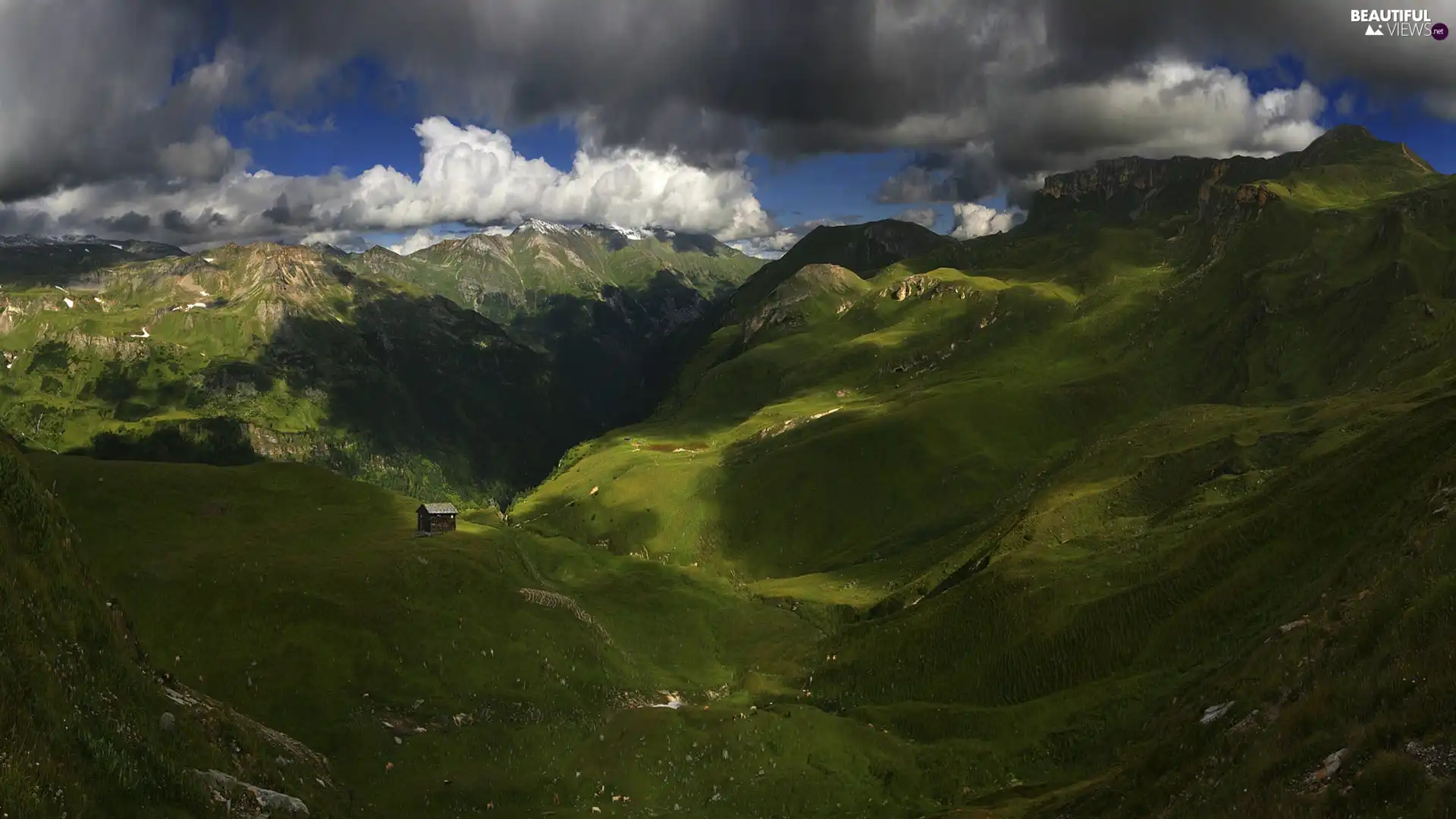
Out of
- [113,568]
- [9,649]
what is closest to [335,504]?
[113,568]

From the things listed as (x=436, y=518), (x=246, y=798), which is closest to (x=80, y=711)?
(x=246, y=798)

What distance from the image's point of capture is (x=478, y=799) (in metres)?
→ 50.5

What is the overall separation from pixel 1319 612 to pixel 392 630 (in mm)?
71928

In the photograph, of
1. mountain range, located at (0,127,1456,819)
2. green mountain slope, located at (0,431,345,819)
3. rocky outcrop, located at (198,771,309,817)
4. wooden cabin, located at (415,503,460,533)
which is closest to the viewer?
green mountain slope, located at (0,431,345,819)

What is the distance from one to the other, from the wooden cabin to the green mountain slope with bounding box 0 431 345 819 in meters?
86.3

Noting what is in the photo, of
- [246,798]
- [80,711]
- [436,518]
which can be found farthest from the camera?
[436,518]

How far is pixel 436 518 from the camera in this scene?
116750 millimetres

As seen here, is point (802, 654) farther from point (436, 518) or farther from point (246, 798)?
point (246, 798)

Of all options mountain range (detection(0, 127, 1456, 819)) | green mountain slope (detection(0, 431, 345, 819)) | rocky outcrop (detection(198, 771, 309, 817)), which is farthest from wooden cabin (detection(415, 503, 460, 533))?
rocky outcrop (detection(198, 771, 309, 817))

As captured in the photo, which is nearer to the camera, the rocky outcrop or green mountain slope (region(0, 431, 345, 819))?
green mountain slope (region(0, 431, 345, 819))

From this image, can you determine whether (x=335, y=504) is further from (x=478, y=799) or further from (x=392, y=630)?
(x=478, y=799)

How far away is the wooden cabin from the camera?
116 m

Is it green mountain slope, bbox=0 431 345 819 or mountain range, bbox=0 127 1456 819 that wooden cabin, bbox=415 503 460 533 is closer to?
mountain range, bbox=0 127 1456 819

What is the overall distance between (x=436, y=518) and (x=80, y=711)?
10045cm
